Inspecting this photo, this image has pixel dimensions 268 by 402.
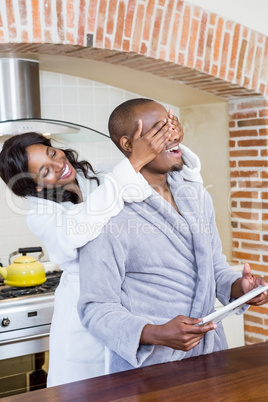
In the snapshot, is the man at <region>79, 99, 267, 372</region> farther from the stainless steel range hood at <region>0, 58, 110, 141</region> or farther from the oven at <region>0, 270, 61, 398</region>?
the stainless steel range hood at <region>0, 58, 110, 141</region>

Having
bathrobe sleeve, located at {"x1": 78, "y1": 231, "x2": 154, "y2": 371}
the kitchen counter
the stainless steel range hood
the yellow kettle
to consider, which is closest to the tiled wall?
the stainless steel range hood

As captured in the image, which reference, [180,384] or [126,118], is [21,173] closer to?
[126,118]

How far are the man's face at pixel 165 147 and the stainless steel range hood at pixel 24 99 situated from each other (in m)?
1.49

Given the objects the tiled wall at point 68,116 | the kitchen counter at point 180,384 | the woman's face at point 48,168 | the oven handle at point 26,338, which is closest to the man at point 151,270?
the kitchen counter at point 180,384

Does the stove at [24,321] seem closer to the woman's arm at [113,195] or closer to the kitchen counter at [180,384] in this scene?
the woman's arm at [113,195]

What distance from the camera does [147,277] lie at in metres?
1.88

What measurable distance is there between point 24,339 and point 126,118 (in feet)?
5.18

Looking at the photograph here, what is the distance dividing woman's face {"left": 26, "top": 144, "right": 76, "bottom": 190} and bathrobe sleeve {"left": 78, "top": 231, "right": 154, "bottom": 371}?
1.38 feet

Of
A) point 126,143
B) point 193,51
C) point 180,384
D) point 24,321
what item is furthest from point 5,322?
point 193,51

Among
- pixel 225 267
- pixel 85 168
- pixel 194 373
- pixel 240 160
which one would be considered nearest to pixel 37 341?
pixel 85 168

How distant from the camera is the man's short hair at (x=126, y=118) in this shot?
1.94 meters

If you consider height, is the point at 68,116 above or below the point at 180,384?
above

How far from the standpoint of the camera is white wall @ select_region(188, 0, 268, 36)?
3598 mm

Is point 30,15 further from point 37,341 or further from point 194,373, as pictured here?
point 194,373
